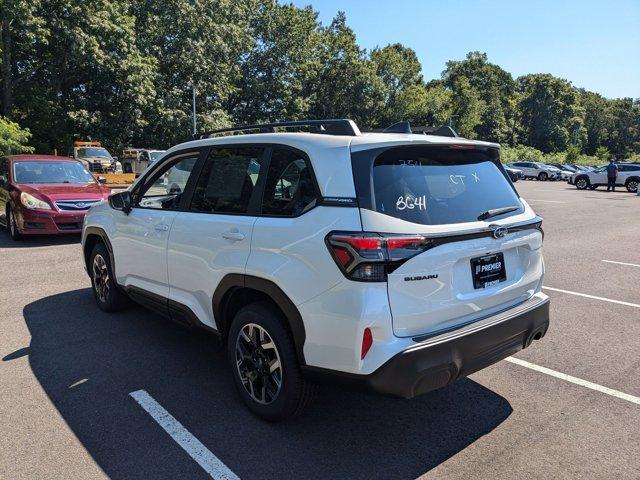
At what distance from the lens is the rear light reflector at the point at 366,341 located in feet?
8.33

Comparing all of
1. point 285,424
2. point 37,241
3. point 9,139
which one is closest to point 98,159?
point 9,139

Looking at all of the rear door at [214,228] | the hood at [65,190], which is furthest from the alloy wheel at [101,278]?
the hood at [65,190]

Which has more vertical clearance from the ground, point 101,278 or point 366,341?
point 366,341

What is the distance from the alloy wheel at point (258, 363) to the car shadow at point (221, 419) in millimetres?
201

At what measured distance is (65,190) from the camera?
9.41 metres

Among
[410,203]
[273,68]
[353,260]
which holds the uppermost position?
[273,68]

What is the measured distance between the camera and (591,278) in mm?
7180

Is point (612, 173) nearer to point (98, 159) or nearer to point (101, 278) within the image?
→ point (98, 159)

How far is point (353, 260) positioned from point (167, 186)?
2.47 meters

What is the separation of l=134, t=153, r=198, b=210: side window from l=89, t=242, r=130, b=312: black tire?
997 millimetres

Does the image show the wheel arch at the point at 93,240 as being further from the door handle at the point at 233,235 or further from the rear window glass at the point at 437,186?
the rear window glass at the point at 437,186

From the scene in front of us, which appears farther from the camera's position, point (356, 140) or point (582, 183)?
point (582, 183)

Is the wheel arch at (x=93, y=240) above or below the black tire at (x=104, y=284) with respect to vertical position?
above

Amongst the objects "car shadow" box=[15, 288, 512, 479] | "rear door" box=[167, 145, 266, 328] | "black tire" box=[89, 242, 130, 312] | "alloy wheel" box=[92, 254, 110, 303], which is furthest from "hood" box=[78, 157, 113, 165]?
"rear door" box=[167, 145, 266, 328]
